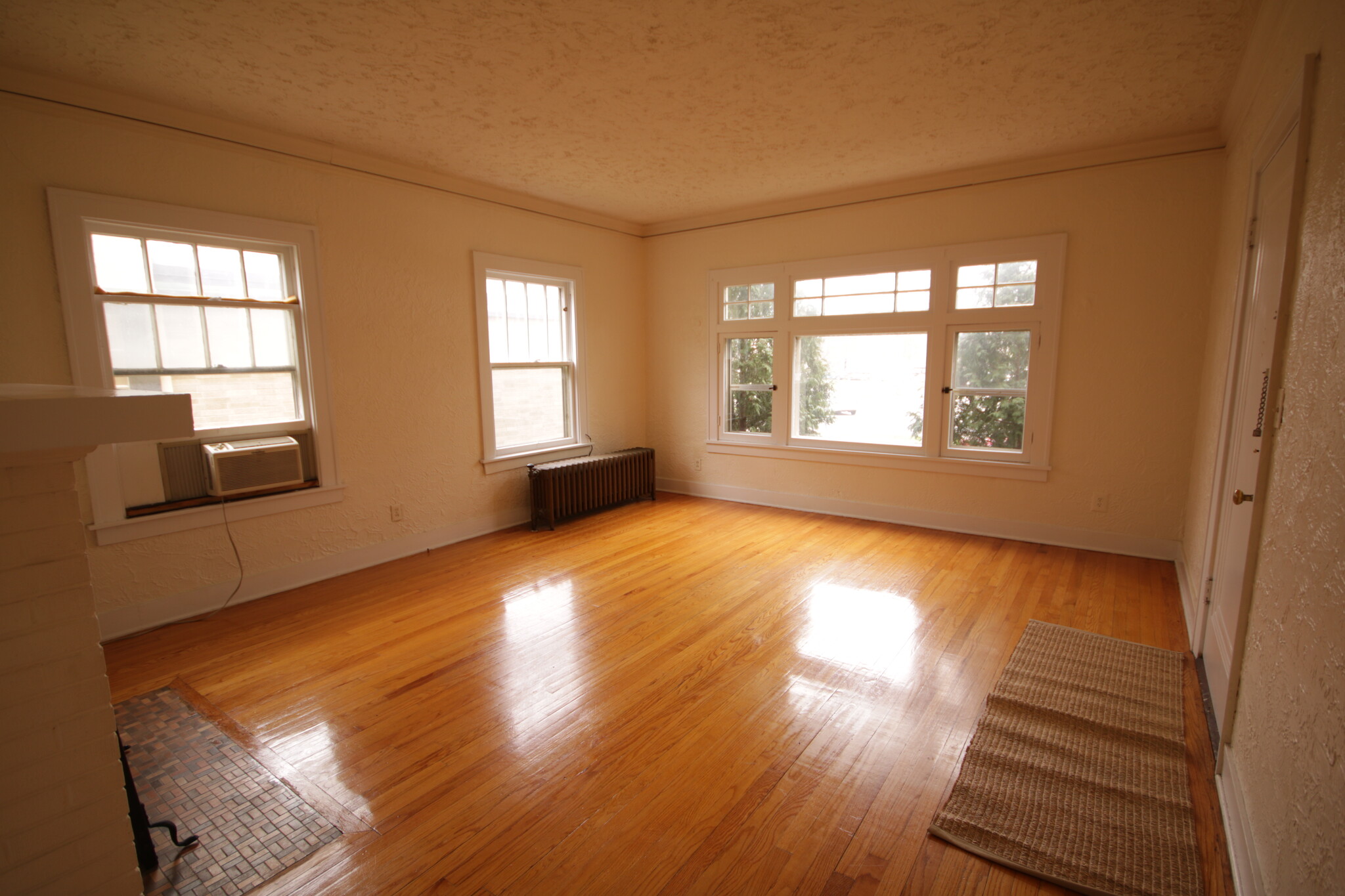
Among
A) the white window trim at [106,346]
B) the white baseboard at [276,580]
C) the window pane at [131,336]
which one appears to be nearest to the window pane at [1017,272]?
the white baseboard at [276,580]

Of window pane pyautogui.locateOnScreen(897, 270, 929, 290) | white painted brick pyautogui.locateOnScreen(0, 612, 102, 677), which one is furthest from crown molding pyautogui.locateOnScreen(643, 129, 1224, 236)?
white painted brick pyautogui.locateOnScreen(0, 612, 102, 677)

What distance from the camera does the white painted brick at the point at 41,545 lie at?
3.77 feet

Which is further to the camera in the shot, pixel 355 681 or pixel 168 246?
pixel 168 246

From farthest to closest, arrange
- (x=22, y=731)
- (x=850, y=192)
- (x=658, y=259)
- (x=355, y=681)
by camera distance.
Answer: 1. (x=658, y=259)
2. (x=850, y=192)
3. (x=355, y=681)
4. (x=22, y=731)

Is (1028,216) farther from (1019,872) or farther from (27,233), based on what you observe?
(27,233)

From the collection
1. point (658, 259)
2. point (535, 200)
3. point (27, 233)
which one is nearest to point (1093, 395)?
point (658, 259)

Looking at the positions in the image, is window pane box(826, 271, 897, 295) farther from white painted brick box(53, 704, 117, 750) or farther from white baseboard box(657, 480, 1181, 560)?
white painted brick box(53, 704, 117, 750)

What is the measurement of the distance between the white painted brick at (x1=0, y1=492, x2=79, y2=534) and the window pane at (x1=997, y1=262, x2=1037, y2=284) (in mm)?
5007

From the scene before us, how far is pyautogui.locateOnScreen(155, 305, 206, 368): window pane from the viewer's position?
10.7ft

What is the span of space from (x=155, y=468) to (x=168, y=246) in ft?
3.94

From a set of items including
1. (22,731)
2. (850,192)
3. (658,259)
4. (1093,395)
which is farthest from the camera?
(658,259)

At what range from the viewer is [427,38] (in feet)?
8.31

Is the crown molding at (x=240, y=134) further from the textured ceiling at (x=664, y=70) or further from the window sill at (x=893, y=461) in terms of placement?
the window sill at (x=893, y=461)

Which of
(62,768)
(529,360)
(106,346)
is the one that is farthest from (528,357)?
(62,768)
